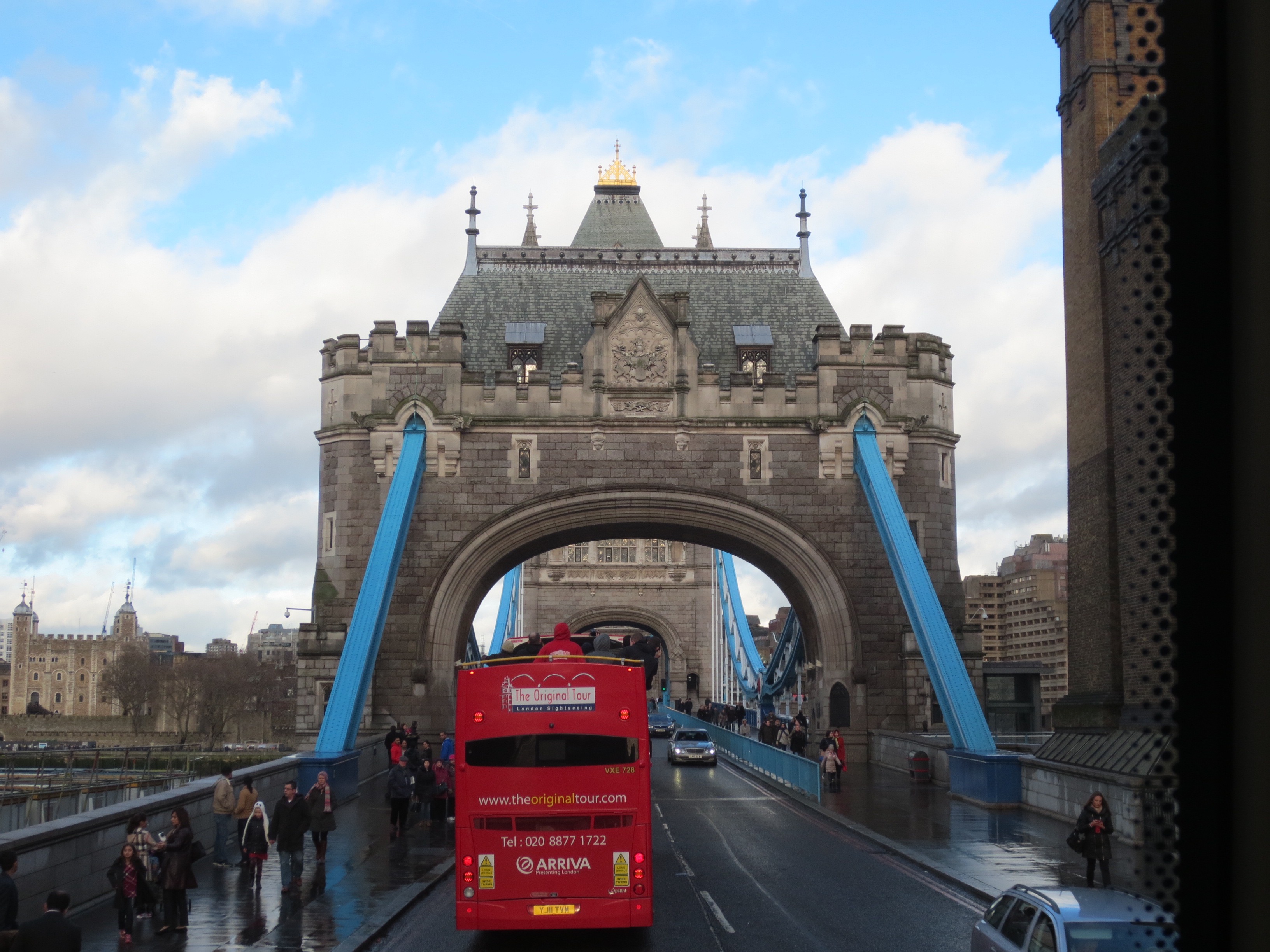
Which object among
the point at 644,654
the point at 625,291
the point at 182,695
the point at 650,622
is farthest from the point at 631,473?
the point at 182,695

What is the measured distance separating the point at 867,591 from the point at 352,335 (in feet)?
51.8

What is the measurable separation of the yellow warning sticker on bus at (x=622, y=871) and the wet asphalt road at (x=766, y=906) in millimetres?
611

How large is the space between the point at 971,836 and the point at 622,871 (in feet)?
28.8

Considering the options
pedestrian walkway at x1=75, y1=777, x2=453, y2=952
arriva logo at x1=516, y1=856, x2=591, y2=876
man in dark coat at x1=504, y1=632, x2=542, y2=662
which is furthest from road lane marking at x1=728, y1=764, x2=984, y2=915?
pedestrian walkway at x1=75, y1=777, x2=453, y2=952

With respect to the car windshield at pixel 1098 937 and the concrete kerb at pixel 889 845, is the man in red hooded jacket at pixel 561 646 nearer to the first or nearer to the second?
the concrete kerb at pixel 889 845

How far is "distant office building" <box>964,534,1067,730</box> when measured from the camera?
187 feet

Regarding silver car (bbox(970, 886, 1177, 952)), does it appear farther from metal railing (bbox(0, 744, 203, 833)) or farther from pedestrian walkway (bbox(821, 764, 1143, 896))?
metal railing (bbox(0, 744, 203, 833))

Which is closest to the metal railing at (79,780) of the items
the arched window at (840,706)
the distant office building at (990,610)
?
the arched window at (840,706)

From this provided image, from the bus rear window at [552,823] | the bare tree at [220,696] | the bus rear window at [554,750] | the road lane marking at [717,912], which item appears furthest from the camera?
the bare tree at [220,696]

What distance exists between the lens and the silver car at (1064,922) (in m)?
7.12

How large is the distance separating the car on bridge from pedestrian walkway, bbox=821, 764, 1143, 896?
78.2 feet

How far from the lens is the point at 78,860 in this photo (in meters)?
13.3

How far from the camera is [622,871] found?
39.1 feet

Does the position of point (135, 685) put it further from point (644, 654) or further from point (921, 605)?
point (644, 654)
